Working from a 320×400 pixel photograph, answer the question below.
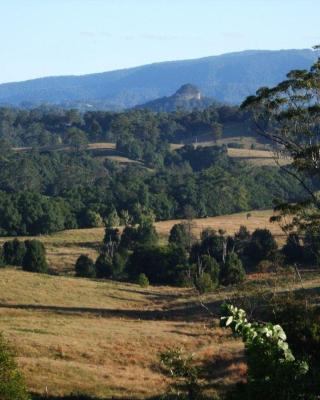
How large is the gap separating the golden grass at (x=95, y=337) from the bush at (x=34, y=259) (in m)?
9.32

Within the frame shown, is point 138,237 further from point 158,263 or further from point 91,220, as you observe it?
point 91,220

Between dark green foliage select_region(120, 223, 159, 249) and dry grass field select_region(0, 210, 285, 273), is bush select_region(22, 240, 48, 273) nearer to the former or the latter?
dry grass field select_region(0, 210, 285, 273)

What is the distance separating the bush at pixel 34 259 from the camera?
6869cm

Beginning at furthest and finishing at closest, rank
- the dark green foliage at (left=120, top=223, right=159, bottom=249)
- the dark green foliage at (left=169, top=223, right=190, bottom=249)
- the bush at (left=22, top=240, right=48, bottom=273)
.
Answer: the dark green foliage at (left=169, top=223, right=190, bottom=249), the dark green foliage at (left=120, top=223, right=159, bottom=249), the bush at (left=22, top=240, right=48, bottom=273)

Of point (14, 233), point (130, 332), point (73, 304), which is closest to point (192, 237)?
point (14, 233)

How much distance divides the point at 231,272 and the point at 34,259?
20.1 metres

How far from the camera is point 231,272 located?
66.6 metres

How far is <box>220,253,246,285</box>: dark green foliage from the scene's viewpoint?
66250 mm

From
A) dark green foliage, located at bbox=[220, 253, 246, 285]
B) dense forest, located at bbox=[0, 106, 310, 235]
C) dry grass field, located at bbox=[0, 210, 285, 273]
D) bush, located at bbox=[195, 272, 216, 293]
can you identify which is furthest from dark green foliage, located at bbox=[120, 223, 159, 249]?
bush, located at bbox=[195, 272, 216, 293]

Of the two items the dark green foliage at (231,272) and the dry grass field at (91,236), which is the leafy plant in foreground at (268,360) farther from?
the dry grass field at (91,236)

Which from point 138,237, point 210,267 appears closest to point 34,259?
point 210,267

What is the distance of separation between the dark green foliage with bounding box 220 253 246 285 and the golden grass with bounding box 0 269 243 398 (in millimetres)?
9042

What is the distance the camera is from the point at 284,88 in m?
33.3

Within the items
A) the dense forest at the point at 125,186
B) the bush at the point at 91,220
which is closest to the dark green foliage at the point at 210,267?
the dense forest at the point at 125,186
